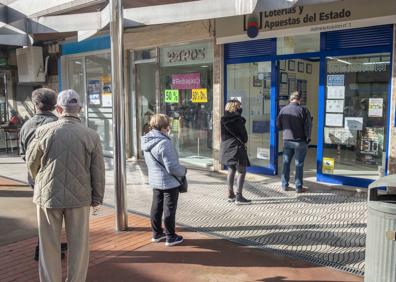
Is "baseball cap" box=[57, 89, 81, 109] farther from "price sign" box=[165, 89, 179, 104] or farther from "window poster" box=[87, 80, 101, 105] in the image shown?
"window poster" box=[87, 80, 101, 105]

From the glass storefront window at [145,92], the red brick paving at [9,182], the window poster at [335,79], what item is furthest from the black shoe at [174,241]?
the glass storefront window at [145,92]

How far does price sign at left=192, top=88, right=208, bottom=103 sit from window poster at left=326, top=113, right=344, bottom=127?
273 centimetres

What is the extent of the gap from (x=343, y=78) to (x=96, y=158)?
199 inches

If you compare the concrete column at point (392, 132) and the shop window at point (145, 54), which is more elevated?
the shop window at point (145, 54)

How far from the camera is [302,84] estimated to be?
407 inches

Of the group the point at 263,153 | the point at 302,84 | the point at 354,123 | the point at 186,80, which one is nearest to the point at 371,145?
the point at 354,123

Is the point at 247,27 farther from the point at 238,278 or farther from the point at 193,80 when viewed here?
the point at 238,278

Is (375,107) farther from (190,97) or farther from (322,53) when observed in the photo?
(190,97)

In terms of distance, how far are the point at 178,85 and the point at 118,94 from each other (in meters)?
4.45

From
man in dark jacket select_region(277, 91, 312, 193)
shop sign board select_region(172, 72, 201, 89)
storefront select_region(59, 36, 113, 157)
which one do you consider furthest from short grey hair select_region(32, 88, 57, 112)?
storefront select_region(59, 36, 113, 157)

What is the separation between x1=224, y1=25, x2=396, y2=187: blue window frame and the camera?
639 cm

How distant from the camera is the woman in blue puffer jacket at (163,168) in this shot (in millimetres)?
4344

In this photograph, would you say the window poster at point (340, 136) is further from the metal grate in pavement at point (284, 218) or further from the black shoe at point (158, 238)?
the black shoe at point (158, 238)

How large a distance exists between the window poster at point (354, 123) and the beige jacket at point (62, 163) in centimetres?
504
